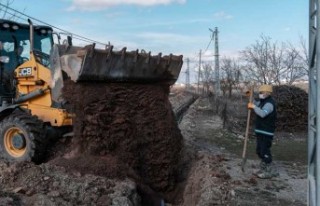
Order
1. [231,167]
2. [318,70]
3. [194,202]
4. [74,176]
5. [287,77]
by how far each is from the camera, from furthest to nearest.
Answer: [287,77] → [231,167] → [194,202] → [74,176] → [318,70]

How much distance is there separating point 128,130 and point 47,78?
1.91 m

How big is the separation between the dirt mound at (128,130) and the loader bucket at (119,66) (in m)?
0.18

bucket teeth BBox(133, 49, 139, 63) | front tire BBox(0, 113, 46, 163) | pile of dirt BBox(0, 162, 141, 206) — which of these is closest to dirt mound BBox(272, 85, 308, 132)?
bucket teeth BBox(133, 49, 139, 63)

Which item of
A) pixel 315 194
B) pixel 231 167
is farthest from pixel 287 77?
pixel 315 194

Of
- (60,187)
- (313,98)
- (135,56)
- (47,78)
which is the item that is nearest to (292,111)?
(135,56)

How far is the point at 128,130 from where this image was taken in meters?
9.63

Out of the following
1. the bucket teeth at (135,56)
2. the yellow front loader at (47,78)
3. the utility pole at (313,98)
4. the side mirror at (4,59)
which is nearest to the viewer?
the utility pole at (313,98)

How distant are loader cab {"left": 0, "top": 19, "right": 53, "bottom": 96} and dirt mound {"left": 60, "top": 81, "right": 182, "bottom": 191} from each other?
1.88 metres

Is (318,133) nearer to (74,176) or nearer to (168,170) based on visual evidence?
(74,176)

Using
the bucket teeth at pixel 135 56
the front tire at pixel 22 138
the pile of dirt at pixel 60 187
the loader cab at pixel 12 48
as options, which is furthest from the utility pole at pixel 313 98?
the loader cab at pixel 12 48

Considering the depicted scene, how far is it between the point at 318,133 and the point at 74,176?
435 centimetres

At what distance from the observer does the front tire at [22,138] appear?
372 inches

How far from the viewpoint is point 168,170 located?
10.2m

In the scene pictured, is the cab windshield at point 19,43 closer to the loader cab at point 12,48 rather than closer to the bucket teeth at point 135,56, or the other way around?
the loader cab at point 12,48
